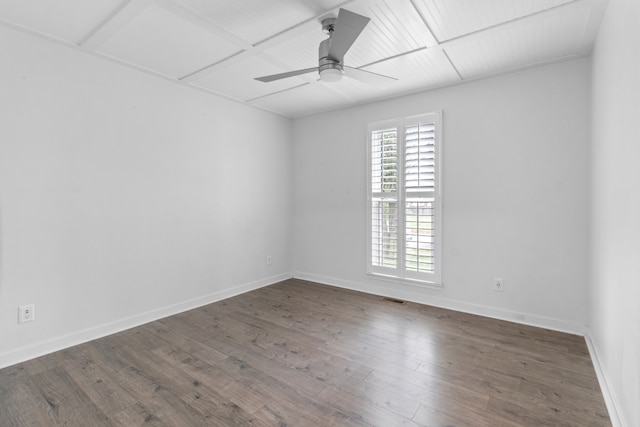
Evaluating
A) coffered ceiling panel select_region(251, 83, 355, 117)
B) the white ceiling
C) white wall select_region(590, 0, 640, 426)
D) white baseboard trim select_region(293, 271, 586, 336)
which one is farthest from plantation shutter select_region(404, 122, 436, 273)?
white wall select_region(590, 0, 640, 426)

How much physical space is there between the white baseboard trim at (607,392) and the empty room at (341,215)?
2cm

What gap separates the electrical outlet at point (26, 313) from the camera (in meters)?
2.38

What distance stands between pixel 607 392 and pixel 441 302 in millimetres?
1679

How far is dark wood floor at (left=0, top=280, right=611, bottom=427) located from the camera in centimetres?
179

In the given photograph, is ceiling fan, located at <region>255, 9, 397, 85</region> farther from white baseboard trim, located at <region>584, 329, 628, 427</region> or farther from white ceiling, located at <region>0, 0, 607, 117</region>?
white baseboard trim, located at <region>584, 329, 628, 427</region>

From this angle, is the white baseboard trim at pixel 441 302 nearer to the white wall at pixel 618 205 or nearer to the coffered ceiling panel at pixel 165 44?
the white wall at pixel 618 205

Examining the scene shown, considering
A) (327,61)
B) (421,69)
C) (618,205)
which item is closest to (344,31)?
(327,61)

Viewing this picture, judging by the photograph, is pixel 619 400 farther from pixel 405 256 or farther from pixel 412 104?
pixel 412 104

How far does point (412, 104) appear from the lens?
3.67m

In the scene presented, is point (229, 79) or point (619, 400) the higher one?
point (229, 79)

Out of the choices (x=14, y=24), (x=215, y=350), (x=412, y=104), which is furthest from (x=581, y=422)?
(x=14, y=24)

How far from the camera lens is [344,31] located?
5.98 feet

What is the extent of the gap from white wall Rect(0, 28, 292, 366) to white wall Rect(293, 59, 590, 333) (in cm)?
195

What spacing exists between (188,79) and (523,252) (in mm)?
3819
